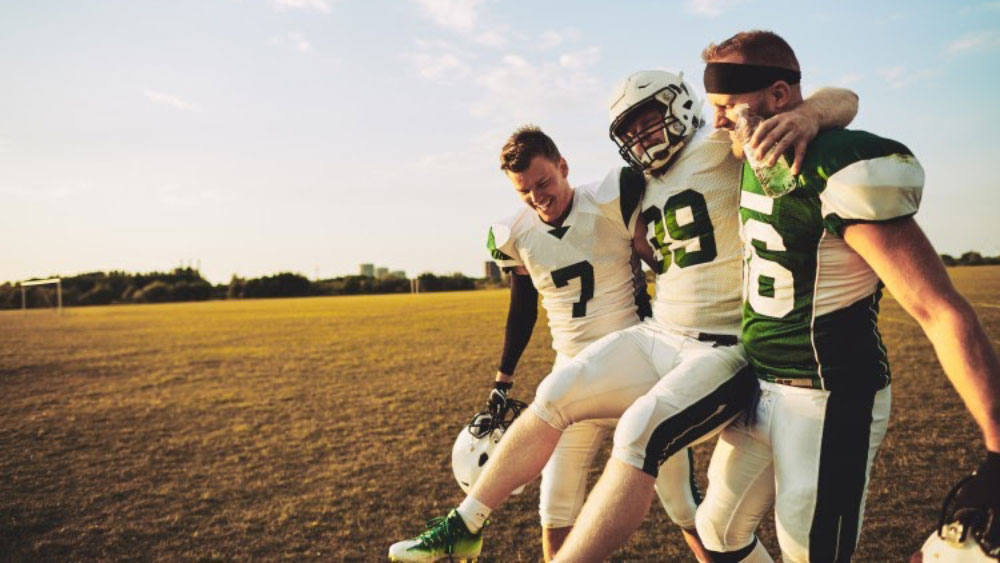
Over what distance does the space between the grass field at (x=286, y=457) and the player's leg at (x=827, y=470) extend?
1.96 metres

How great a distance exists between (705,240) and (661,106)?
1.98 feet

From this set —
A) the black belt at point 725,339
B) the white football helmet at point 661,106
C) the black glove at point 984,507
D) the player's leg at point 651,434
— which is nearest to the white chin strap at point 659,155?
the white football helmet at point 661,106

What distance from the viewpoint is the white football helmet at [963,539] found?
1766mm

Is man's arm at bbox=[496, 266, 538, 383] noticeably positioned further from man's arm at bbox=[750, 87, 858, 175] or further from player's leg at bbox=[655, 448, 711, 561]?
man's arm at bbox=[750, 87, 858, 175]

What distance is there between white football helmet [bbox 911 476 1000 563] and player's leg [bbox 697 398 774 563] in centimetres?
63

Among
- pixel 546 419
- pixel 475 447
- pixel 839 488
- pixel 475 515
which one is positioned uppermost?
pixel 546 419

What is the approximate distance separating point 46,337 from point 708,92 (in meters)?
25.0

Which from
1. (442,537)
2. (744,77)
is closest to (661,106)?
(744,77)

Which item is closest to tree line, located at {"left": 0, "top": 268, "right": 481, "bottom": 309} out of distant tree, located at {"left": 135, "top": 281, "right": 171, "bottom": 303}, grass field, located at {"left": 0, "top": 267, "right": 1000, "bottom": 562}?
distant tree, located at {"left": 135, "top": 281, "right": 171, "bottom": 303}

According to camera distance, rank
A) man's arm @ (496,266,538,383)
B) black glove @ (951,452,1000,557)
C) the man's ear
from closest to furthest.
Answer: black glove @ (951,452,1000,557) < the man's ear < man's arm @ (496,266,538,383)

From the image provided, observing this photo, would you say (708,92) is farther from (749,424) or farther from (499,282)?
(499,282)

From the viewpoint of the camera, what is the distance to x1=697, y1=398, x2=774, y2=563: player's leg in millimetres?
2535

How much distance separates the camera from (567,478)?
3.48 m

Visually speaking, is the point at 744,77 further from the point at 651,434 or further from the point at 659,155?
the point at 651,434
